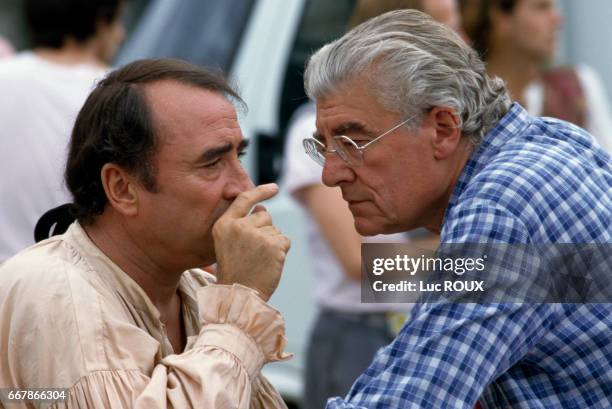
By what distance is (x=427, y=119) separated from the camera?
3.01m

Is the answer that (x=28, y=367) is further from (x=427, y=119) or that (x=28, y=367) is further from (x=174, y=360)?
(x=427, y=119)

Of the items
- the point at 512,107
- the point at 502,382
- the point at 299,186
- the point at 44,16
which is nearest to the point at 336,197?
the point at 299,186

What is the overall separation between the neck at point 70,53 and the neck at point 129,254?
1.82 m

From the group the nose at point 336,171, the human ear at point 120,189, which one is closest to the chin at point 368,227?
the nose at point 336,171

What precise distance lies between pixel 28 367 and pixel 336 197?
2.26 m

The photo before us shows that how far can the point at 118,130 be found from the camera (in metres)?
2.97

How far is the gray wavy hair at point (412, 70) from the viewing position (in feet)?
9.79

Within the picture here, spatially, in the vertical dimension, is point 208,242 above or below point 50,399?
above

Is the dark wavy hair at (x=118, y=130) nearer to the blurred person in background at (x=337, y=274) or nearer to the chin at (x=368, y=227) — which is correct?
the chin at (x=368, y=227)

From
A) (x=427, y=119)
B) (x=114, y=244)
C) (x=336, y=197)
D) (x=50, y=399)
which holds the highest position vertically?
(x=427, y=119)

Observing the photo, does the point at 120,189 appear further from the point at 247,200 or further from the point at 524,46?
the point at 524,46

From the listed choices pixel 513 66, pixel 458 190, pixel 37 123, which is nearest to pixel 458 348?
pixel 458 190

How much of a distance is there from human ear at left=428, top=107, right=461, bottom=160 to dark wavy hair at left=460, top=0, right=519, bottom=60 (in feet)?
8.48

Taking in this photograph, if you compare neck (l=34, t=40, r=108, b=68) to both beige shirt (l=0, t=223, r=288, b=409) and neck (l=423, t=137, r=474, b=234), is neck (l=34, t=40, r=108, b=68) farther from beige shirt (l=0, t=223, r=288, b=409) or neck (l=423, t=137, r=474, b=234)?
neck (l=423, t=137, r=474, b=234)
